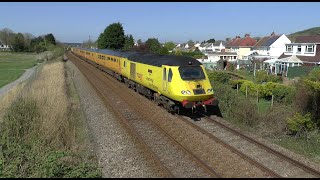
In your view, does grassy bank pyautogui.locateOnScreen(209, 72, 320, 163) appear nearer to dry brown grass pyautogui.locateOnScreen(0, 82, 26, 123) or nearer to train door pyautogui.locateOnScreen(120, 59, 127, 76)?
train door pyautogui.locateOnScreen(120, 59, 127, 76)

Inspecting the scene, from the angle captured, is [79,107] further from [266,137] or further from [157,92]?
[266,137]

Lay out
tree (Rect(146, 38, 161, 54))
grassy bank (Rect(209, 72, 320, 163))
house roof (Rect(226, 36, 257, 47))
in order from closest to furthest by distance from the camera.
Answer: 1. grassy bank (Rect(209, 72, 320, 163))
2. tree (Rect(146, 38, 161, 54))
3. house roof (Rect(226, 36, 257, 47))

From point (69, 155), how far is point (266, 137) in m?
7.39

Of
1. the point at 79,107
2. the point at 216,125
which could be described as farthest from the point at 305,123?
the point at 79,107

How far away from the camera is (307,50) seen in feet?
155

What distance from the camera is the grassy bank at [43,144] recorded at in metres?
8.58

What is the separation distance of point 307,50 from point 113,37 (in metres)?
48.5

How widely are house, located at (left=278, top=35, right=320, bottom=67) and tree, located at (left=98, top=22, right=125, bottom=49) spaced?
44.4m

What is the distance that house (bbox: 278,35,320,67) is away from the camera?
44469mm

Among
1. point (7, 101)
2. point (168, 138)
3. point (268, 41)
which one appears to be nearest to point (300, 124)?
point (168, 138)

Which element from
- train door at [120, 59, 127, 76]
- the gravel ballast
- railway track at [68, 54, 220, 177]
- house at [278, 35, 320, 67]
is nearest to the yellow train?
railway track at [68, 54, 220, 177]

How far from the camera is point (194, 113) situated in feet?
54.0

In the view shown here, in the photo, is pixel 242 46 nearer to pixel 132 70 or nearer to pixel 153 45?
pixel 153 45

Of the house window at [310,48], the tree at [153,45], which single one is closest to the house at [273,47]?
the house window at [310,48]
